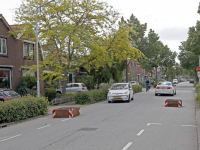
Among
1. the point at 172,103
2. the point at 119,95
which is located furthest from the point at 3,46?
the point at 172,103

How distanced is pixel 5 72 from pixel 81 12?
929 centimetres

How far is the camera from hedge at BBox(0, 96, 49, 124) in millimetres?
12703

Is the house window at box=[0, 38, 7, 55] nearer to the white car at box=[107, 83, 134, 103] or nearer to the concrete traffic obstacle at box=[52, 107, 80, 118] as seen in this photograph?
the white car at box=[107, 83, 134, 103]

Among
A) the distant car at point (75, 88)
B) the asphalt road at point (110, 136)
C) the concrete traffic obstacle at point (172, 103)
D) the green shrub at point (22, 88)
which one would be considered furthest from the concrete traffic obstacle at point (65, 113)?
the distant car at point (75, 88)

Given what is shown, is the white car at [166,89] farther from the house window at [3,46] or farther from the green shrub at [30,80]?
the house window at [3,46]

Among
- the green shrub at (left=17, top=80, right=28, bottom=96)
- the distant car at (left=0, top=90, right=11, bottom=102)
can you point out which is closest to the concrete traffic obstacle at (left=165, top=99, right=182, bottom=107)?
the distant car at (left=0, top=90, right=11, bottom=102)

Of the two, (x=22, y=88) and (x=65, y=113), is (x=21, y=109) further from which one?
(x=22, y=88)

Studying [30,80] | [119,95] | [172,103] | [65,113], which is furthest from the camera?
[30,80]

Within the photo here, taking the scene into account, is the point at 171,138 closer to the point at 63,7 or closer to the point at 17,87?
the point at 63,7

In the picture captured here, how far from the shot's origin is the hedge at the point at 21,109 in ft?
41.7

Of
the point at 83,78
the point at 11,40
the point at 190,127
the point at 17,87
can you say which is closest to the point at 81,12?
the point at 11,40

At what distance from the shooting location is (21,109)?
1376 centimetres

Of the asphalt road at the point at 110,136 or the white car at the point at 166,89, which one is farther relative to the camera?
the white car at the point at 166,89

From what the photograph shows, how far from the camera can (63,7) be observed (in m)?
21.0
